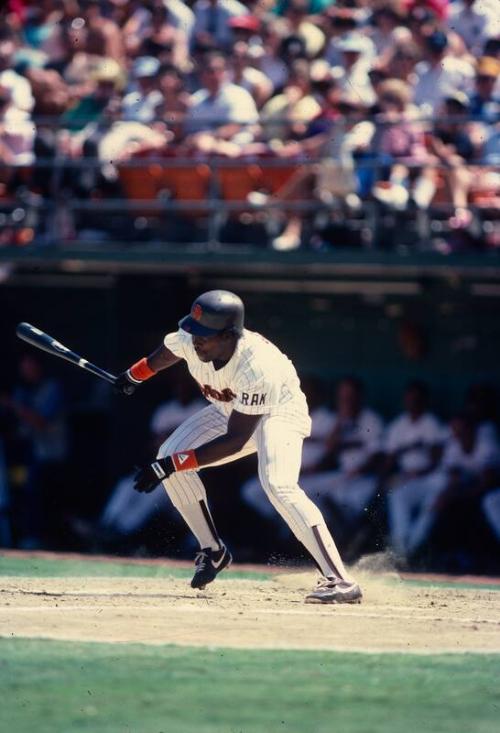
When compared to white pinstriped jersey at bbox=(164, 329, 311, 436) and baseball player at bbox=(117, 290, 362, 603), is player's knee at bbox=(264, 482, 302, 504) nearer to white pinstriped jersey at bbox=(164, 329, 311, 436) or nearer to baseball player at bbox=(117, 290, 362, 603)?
baseball player at bbox=(117, 290, 362, 603)

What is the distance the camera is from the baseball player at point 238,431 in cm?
780

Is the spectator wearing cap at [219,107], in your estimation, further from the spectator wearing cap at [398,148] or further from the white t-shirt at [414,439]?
the white t-shirt at [414,439]

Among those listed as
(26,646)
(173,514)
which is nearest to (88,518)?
(173,514)

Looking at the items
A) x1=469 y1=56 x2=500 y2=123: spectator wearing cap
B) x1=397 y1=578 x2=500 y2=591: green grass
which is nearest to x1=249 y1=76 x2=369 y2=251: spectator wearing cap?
x1=469 y1=56 x2=500 y2=123: spectator wearing cap

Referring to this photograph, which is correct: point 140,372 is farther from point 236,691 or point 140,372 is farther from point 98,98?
point 98,98

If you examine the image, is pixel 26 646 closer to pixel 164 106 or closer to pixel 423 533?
pixel 423 533

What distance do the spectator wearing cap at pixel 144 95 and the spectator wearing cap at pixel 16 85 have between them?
0.92m

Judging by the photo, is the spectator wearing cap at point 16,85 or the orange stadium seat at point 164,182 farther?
the spectator wearing cap at point 16,85

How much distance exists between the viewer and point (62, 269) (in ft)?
45.1

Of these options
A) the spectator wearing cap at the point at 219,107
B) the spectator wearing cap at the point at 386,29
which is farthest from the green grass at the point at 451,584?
the spectator wearing cap at the point at 386,29

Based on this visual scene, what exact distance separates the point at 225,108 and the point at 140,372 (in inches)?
182

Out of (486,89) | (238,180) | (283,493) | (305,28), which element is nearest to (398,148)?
(486,89)

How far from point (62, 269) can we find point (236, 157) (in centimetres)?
234

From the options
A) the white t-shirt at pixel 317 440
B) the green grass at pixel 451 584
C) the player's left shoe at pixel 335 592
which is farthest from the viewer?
the white t-shirt at pixel 317 440
